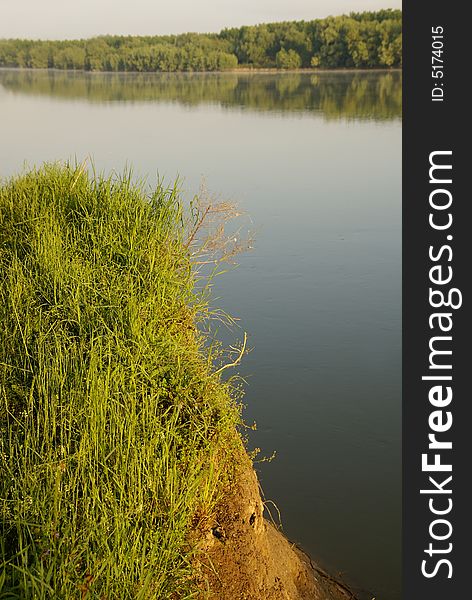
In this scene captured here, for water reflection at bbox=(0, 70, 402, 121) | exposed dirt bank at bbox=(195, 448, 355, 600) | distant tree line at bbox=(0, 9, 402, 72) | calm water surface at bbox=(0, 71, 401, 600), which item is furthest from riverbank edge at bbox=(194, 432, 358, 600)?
distant tree line at bbox=(0, 9, 402, 72)

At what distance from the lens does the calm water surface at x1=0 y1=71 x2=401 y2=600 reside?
13.6 feet

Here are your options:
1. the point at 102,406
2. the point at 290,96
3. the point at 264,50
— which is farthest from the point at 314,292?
the point at 264,50

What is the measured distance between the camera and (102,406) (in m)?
2.69

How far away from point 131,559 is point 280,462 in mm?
2269

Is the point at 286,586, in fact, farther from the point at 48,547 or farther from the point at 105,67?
the point at 105,67

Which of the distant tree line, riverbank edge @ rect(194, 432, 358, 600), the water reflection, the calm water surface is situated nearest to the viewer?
riverbank edge @ rect(194, 432, 358, 600)

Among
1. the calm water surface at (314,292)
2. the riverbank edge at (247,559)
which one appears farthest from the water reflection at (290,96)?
the riverbank edge at (247,559)

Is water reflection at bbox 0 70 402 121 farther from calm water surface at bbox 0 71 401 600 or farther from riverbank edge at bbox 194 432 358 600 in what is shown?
riverbank edge at bbox 194 432 358 600

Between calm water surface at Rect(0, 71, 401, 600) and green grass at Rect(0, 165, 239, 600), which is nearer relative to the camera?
green grass at Rect(0, 165, 239, 600)

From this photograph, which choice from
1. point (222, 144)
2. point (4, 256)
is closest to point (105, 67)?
point (222, 144)

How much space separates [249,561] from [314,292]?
446cm

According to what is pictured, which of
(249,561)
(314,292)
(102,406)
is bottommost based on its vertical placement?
(249,561)

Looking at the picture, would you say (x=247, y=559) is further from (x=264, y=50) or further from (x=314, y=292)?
(x=264, y=50)

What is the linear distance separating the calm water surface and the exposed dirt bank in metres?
0.31
